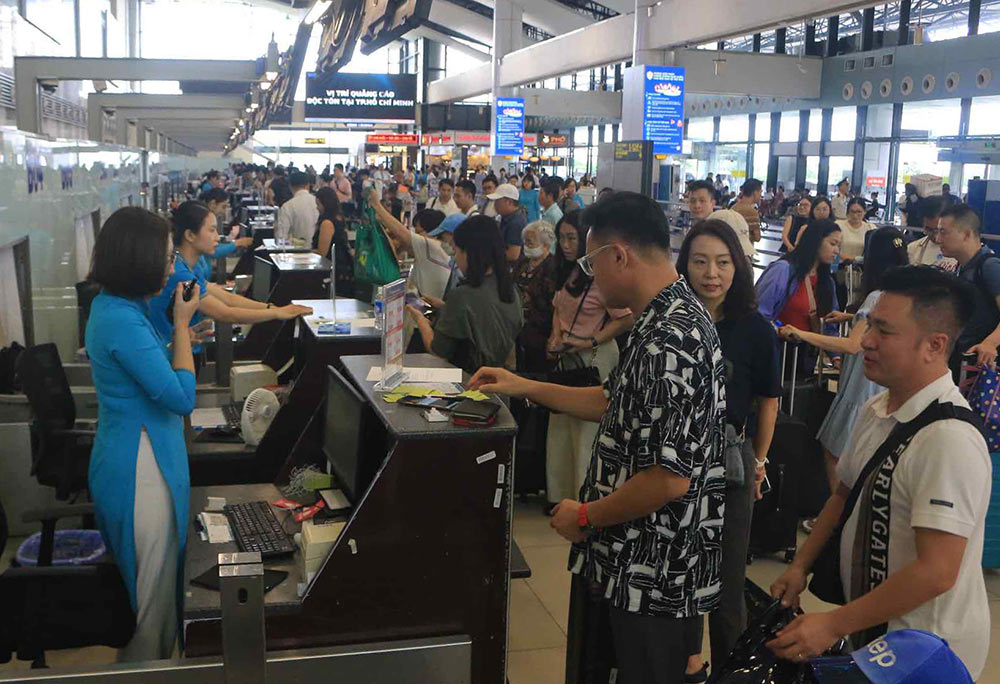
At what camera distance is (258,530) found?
9.29ft

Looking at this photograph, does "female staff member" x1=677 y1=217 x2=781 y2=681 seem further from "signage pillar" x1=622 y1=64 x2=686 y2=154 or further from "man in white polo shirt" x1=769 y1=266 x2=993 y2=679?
"signage pillar" x1=622 y1=64 x2=686 y2=154

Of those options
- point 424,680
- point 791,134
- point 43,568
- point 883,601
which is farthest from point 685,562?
point 791,134

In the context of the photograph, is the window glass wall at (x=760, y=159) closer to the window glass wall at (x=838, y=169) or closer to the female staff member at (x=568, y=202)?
the window glass wall at (x=838, y=169)

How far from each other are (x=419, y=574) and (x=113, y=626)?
982 millimetres

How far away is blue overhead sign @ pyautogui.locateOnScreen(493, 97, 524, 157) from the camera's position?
21641mm

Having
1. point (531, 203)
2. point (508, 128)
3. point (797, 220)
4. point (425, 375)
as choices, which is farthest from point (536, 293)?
point (508, 128)

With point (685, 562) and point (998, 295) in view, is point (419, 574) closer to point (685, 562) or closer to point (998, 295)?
point (685, 562)

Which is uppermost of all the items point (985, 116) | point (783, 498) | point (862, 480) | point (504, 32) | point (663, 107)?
point (504, 32)

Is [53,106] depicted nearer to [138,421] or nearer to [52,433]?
[52,433]

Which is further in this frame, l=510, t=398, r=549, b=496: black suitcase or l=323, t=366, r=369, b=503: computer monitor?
Answer: l=510, t=398, r=549, b=496: black suitcase

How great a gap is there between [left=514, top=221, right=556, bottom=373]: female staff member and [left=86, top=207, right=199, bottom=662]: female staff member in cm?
274

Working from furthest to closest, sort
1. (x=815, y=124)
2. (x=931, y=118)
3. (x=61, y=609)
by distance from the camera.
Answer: (x=815, y=124)
(x=931, y=118)
(x=61, y=609)

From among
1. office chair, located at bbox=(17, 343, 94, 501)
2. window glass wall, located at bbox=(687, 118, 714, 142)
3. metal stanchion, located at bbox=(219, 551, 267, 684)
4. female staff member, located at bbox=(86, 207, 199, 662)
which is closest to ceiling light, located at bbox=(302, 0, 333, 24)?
office chair, located at bbox=(17, 343, 94, 501)

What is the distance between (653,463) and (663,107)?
1262 cm
